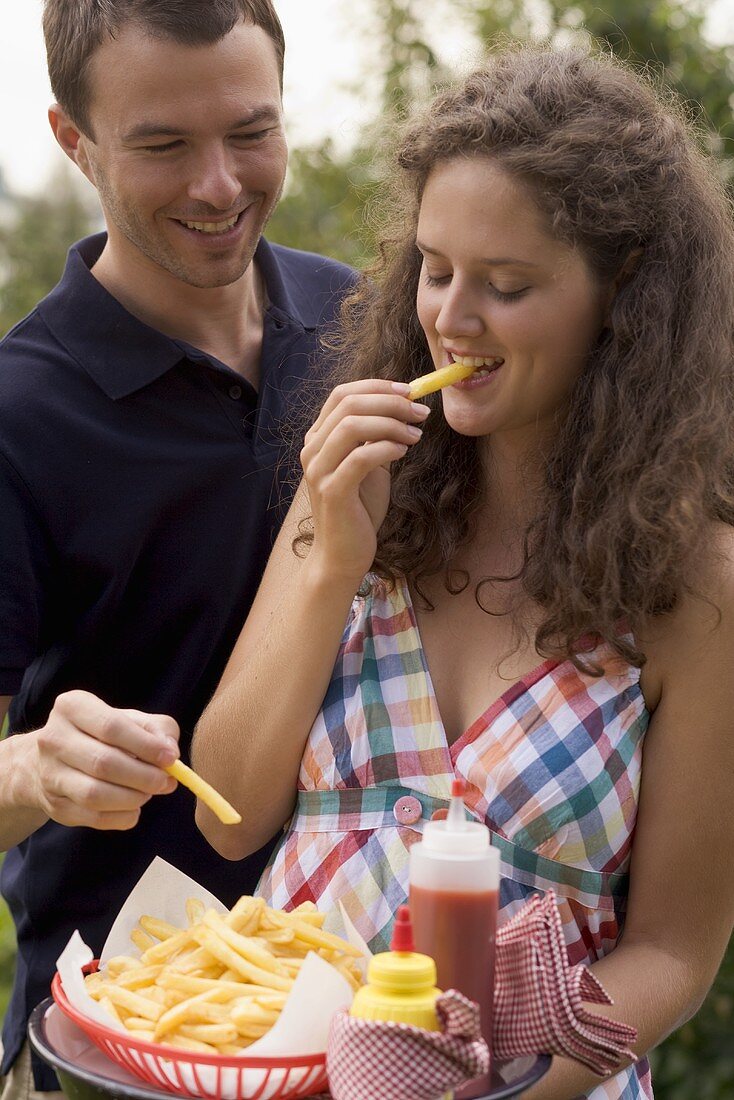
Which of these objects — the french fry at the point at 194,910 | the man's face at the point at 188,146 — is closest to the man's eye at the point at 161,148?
→ the man's face at the point at 188,146

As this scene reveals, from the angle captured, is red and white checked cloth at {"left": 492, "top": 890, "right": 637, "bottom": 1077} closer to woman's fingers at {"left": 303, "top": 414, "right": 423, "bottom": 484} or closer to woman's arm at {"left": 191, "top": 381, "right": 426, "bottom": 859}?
woman's arm at {"left": 191, "top": 381, "right": 426, "bottom": 859}

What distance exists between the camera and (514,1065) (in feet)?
6.05

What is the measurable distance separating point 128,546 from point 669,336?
1227 millimetres

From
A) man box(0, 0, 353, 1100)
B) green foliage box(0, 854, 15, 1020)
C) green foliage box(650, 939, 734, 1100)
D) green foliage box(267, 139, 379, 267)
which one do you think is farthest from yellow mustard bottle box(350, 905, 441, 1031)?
green foliage box(267, 139, 379, 267)

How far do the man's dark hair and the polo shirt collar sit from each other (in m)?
0.37

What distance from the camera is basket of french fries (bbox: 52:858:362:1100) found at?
5.84 feet

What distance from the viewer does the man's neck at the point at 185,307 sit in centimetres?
325

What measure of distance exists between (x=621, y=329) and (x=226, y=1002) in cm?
135

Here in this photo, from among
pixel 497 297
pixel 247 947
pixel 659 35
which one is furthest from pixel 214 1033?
pixel 659 35

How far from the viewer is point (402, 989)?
1.67 m

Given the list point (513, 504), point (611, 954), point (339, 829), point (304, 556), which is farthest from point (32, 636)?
point (611, 954)

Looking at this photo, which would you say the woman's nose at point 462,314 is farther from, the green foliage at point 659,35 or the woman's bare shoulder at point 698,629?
the green foliage at point 659,35

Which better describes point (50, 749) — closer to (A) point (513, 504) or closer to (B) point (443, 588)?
(B) point (443, 588)

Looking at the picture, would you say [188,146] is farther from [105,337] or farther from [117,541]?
[117,541]
